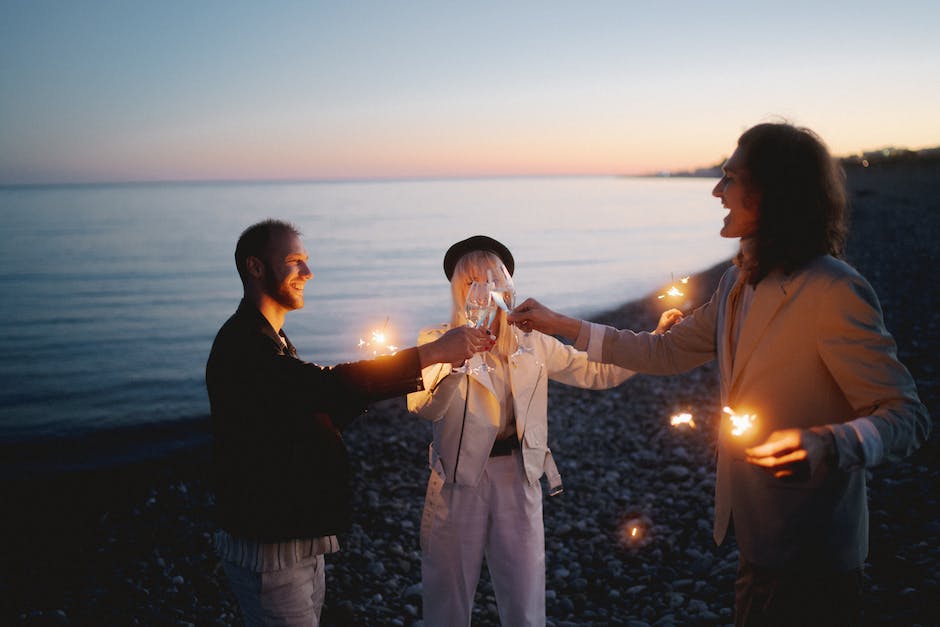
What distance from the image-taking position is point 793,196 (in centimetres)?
329

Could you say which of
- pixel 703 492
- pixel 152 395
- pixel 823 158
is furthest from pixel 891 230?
pixel 823 158

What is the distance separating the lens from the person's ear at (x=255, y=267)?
406 cm

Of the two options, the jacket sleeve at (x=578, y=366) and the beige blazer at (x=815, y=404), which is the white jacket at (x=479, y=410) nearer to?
the jacket sleeve at (x=578, y=366)

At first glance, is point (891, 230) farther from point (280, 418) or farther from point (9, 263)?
point (9, 263)

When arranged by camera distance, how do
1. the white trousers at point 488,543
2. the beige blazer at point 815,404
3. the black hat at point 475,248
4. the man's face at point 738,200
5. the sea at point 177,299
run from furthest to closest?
the sea at point 177,299
the black hat at point 475,248
the white trousers at point 488,543
the man's face at point 738,200
the beige blazer at point 815,404

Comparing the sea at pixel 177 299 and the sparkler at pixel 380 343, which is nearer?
the sparkler at pixel 380 343

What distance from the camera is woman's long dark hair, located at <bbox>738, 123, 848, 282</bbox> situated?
3.23 metres

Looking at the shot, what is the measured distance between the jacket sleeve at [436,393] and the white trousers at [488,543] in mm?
538

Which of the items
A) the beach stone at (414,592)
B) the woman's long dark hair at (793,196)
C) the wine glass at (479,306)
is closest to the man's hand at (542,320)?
the wine glass at (479,306)

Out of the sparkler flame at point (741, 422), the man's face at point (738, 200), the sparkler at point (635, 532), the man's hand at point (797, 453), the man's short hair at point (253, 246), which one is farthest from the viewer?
the sparkler at point (635, 532)

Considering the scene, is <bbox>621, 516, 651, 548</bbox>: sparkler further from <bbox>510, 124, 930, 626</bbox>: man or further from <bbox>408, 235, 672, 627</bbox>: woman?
<bbox>510, 124, 930, 626</bbox>: man

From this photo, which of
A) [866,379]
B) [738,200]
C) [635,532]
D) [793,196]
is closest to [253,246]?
[738,200]

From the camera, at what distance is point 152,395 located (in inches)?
642

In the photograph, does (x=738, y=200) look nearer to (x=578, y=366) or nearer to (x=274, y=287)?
(x=578, y=366)
